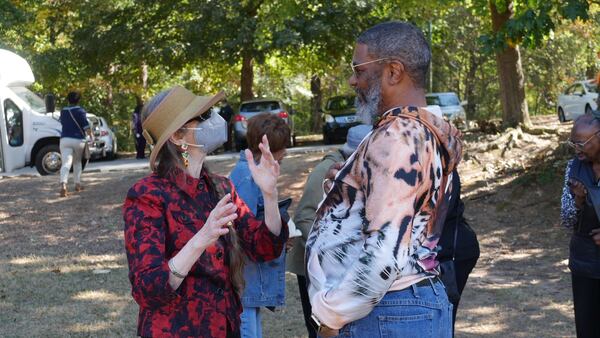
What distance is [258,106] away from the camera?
26922 mm

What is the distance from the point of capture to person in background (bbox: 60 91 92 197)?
1400cm

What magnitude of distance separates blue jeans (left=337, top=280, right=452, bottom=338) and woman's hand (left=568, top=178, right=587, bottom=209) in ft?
8.22

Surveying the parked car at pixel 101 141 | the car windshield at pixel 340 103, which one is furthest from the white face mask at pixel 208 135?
the car windshield at pixel 340 103

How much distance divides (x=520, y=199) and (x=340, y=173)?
35.7ft

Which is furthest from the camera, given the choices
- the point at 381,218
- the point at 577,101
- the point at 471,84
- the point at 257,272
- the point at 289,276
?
the point at 471,84

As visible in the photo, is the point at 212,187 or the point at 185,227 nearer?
the point at 185,227

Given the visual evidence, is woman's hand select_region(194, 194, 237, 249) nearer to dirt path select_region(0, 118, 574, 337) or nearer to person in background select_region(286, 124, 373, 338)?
person in background select_region(286, 124, 373, 338)

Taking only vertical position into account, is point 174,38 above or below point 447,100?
above

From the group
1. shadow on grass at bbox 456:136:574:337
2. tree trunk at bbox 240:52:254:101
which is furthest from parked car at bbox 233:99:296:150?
shadow on grass at bbox 456:136:574:337

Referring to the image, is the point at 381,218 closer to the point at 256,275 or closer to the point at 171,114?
the point at 171,114

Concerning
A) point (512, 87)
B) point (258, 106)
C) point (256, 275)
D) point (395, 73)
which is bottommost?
point (256, 275)

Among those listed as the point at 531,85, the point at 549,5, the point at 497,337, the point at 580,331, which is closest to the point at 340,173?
the point at 580,331

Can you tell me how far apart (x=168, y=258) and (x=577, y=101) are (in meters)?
26.4

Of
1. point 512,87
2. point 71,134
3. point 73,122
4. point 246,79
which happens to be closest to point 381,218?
point 73,122
